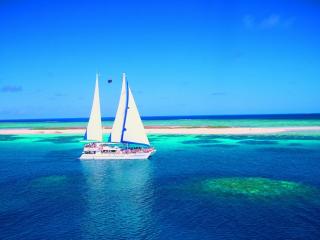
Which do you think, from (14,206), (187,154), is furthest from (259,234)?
(187,154)

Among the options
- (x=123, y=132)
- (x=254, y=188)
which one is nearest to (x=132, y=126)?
(x=123, y=132)

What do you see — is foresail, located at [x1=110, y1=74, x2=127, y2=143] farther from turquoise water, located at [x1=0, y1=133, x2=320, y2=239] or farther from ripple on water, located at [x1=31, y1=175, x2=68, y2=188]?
ripple on water, located at [x1=31, y1=175, x2=68, y2=188]

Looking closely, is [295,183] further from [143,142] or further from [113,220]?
[143,142]

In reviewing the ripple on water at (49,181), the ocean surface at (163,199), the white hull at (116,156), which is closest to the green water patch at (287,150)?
the ocean surface at (163,199)

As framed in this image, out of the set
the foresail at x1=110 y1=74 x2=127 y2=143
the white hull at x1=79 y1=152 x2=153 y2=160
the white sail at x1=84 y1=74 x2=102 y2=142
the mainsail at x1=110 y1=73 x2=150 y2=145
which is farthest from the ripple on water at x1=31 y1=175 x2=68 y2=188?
the white sail at x1=84 y1=74 x2=102 y2=142

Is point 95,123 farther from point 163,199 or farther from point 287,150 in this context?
point 287,150

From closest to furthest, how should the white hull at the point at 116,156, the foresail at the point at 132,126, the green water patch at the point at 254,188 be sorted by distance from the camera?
the green water patch at the point at 254,188
the foresail at the point at 132,126
the white hull at the point at 116,156

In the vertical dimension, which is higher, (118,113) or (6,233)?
(118,113)

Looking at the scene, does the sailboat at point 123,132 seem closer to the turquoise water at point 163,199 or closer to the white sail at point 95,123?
the white sail at point 95,123
